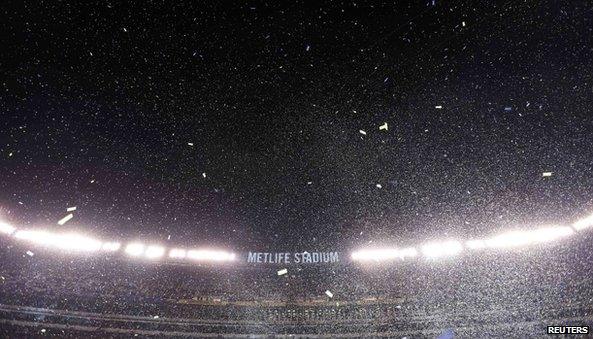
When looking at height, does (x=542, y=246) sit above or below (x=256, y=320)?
above

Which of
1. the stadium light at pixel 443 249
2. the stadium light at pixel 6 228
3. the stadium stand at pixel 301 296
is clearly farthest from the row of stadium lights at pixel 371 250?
the stadium light at pixel 6 228

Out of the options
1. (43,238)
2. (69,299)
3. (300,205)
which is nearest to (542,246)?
(300,205)

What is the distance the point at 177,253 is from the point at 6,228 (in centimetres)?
1024

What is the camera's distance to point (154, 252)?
77.1 feet

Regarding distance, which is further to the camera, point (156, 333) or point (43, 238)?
point (43, 238)

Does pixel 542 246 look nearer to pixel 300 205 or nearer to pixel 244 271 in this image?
pixel 300 205

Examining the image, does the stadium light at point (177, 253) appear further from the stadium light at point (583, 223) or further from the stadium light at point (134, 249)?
the stadium light at point (583, 223)

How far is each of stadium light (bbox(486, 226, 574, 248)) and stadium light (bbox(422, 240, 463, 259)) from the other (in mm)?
2217

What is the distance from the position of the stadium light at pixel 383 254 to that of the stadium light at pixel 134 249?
608 inches

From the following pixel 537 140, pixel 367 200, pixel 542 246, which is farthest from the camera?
pixel 542 246

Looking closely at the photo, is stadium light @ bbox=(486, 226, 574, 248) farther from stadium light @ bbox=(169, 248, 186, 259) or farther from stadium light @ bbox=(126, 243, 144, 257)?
stadium light @ bbox=(126, 243, 144, 257)

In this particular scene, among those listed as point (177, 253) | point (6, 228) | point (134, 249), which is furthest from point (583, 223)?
point (6, 228)

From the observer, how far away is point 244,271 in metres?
24.1

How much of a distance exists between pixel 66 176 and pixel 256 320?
1429cm
